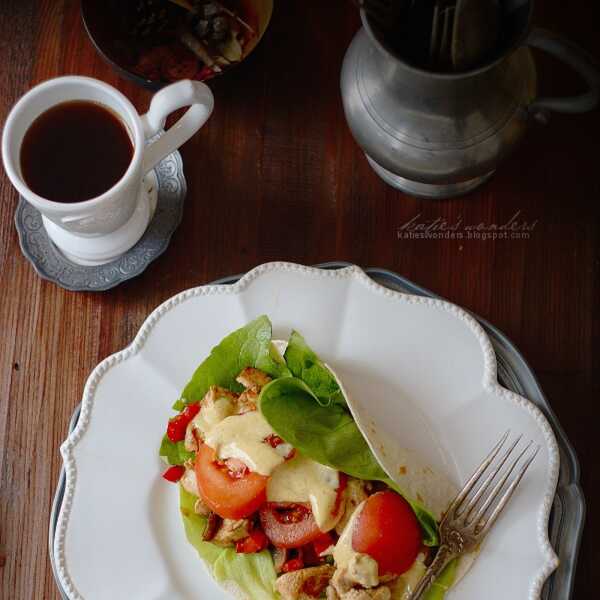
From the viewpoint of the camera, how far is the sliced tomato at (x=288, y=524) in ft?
4.62

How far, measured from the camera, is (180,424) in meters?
1.48

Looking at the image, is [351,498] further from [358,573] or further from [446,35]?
[446,35]

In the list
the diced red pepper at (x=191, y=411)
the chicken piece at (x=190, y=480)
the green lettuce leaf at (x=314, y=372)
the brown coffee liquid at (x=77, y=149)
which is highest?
the brown coffee liquid at (x=77, y=149)

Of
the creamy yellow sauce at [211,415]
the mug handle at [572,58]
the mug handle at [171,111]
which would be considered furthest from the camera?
the creamy yellow sauce at [211,415]

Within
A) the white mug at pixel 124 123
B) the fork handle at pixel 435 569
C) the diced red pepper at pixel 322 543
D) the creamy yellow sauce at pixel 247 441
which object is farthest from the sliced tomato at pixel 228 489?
the white mug at pixel 124 123

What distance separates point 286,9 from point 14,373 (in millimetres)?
827

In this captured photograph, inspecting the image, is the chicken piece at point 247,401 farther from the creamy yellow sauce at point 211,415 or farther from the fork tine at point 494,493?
the fork tine at point 494,493

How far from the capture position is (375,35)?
1210 millimetres

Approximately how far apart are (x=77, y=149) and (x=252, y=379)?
47 cm

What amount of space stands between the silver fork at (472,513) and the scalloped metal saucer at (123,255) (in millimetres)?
661

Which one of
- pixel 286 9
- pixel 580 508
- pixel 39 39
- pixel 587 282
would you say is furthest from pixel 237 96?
pixel 580 508

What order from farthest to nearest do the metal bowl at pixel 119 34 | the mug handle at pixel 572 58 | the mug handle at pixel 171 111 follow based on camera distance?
the metal bowl at pixel 119 34 < the mug handle at pixel 171 111 < the mug handle at pixel 572 58

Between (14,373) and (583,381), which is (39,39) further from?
(583,381)

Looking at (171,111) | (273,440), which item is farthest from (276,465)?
(171,111)
